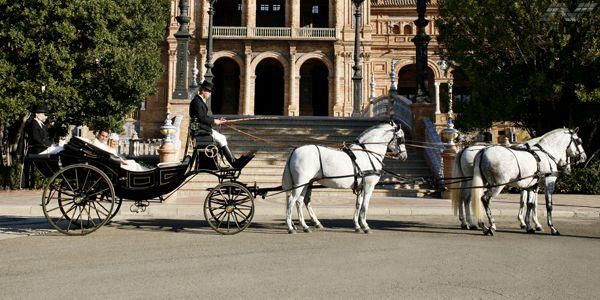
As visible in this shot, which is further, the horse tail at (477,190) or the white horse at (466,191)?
the white horse at (466,191)

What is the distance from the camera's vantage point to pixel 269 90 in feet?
136

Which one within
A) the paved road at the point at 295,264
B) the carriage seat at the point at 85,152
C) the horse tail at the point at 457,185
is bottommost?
the paved road at the point at 295,264

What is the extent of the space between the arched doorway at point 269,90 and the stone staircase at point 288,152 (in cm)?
2144

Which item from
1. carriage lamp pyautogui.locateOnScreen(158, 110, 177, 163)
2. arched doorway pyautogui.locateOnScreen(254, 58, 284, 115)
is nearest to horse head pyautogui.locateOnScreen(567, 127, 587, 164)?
carriage lamp pyautogui.locateOnScreen(158, 110, 177, 163)

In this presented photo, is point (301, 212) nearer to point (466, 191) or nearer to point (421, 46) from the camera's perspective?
point (466, 191)

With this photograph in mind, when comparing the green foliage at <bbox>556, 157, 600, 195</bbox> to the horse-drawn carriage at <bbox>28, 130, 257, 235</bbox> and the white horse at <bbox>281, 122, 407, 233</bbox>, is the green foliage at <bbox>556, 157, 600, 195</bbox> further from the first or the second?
the horse-drawn carriage at <bbox>28, 130, 257, 235</bbox>

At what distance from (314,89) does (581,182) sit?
28.4m

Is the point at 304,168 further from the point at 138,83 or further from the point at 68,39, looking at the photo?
the point at 138,83

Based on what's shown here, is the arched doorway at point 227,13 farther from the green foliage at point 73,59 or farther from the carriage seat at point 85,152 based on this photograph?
the carriage seat at point 85,152

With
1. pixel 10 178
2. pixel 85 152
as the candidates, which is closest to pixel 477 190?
pixel 85 152

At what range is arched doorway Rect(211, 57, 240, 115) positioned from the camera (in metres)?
40.8

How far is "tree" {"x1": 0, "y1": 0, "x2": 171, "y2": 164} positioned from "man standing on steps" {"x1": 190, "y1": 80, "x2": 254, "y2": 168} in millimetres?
10834

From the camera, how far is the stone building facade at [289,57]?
36969mm

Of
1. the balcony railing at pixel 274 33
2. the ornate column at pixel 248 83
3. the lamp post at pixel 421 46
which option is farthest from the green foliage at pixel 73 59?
the ornate column at pixel 248 83
